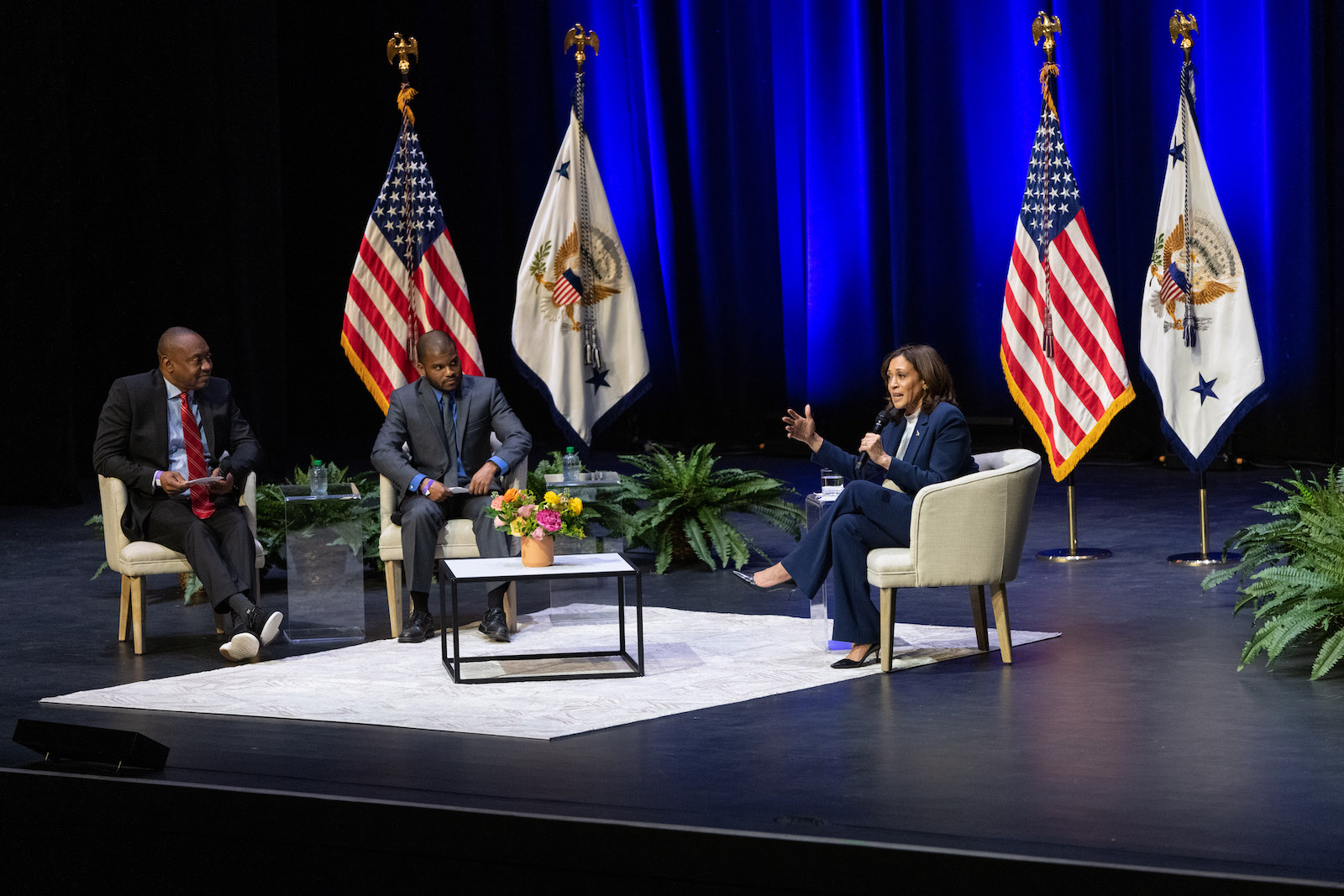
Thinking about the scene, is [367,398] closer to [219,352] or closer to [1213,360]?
[219,352]

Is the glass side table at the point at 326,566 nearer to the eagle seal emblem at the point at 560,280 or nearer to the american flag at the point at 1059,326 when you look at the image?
the eagle seal emblem at the point at 560,280

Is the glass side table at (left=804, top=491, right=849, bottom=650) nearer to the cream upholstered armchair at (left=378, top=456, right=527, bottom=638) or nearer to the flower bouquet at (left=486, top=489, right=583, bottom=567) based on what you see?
the flower bouquet at (left=486, top=489, right=583, bottom=567)

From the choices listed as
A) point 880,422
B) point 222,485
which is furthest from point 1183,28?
point 222,485

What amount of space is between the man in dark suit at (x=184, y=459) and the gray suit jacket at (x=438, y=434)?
54cm

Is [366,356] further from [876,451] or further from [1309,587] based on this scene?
[1309,587]

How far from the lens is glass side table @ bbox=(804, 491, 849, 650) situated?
572 cm

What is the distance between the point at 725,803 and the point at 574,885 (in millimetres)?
1164

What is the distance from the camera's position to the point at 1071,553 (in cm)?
755

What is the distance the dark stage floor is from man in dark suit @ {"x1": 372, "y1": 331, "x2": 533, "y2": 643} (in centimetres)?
49

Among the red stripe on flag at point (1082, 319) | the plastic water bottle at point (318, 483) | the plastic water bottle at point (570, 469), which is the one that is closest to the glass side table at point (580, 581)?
the plastic water bottle at point (570, 469)

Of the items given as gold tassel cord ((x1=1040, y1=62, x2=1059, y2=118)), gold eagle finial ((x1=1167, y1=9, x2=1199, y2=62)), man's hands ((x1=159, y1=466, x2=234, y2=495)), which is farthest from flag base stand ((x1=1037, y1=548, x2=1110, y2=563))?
man's hands ((x1=159, y1=466, x2=234, y2=495))

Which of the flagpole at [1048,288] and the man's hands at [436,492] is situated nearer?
the man's hands at [436,492]

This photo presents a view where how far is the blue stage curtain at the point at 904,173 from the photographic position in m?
10.2

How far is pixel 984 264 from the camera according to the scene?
11.6m
